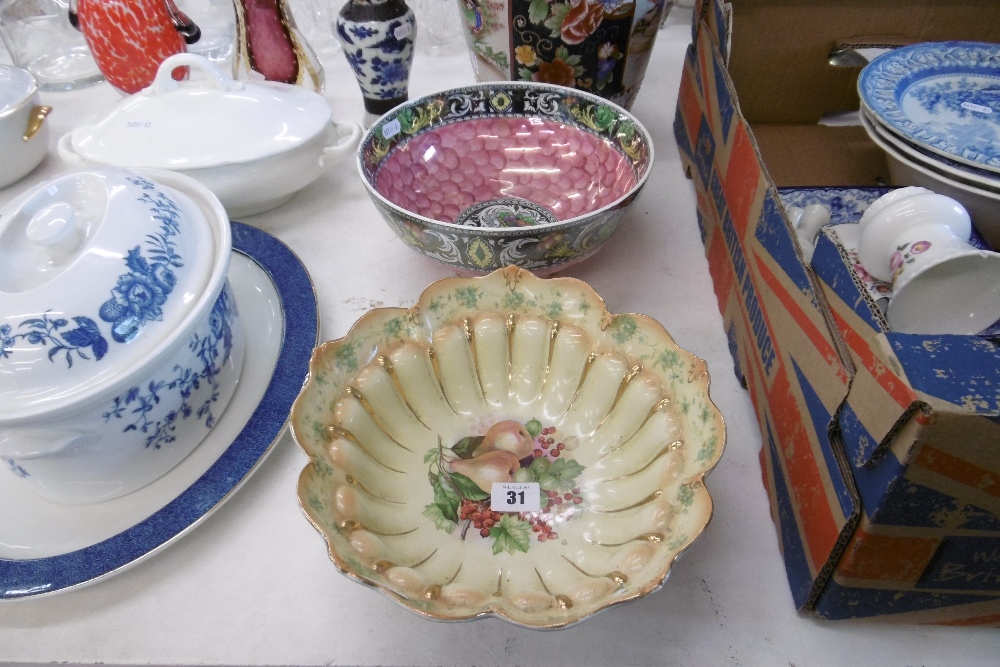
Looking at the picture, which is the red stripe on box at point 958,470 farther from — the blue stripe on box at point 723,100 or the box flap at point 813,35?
the box flap at point 813,35

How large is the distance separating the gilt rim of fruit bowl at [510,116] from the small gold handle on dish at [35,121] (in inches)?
14.7

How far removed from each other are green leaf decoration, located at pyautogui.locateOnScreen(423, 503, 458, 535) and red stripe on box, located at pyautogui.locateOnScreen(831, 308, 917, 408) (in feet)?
0.86

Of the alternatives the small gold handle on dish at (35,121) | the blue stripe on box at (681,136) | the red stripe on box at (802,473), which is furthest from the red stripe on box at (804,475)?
the small gold handle on dish at (35,121)

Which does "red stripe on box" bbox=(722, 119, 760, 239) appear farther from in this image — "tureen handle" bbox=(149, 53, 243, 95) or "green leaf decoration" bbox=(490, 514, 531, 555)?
"tureen handle" bbox=(149, 53, 243, 95)

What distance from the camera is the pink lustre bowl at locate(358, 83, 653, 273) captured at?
624mm

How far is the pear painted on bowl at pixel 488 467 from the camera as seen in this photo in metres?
0.46

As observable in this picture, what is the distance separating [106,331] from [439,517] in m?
0.23

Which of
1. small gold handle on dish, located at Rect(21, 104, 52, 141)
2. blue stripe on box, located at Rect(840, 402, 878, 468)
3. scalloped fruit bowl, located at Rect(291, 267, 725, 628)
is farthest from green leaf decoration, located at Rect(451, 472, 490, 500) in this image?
small gold handle on dish, located at Rect(21, 104, 52, 141)

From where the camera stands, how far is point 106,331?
0.38m

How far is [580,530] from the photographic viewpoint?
0.43 meters

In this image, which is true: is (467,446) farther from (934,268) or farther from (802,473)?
(934,268)

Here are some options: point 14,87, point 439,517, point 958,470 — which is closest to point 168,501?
point 439,517

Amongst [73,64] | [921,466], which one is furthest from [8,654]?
[73,64]

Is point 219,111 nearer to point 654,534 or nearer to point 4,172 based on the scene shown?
point 4,172
